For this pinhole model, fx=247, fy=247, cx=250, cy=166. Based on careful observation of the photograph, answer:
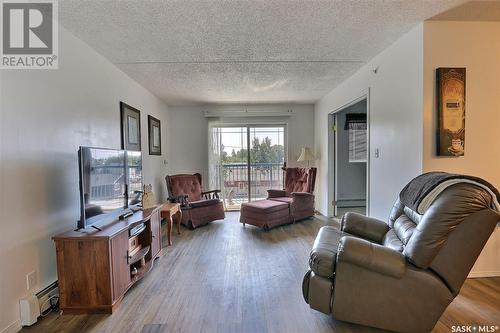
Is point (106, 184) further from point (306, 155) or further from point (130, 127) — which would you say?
point (306, 155)

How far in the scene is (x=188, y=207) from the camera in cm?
419

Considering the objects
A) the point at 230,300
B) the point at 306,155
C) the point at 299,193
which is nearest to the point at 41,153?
the point at 230,300

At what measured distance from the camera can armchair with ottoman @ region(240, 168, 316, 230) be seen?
13.4ft

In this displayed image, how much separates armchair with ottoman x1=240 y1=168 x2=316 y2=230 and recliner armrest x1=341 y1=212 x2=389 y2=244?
1.74m

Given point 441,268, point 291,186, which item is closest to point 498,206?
point 441,268

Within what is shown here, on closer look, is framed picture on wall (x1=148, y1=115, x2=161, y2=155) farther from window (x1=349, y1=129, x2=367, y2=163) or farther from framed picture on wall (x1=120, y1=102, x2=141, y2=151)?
window (x1=349, y1=129, x2=367, y2=163)

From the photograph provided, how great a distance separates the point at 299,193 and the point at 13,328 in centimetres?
375

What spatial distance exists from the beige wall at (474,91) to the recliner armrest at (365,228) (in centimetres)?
68

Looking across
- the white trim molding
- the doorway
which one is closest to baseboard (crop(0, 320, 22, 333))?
the white trim molding

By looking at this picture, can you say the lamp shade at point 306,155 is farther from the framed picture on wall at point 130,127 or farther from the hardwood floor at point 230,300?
the framed picture on wall at point 130,127

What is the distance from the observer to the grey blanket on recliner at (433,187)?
1.55 m

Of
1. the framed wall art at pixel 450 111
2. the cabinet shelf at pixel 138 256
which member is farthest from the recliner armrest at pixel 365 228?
the cabinet shelf at pixel 138 256

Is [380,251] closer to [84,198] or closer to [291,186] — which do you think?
[84,198]

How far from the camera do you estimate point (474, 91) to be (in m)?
2.31
